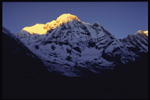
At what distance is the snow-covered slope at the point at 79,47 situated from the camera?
366 ft

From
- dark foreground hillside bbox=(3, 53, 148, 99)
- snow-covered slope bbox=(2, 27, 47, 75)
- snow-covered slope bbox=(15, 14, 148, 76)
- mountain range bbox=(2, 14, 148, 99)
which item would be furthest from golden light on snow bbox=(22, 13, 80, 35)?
dark foreground hillside bbox=(3, 53, 148, 99)

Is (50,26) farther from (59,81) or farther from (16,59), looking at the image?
(16,59)

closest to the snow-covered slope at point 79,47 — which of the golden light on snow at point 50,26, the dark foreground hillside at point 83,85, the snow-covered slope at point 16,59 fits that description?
the golden light on snow at point 50,26

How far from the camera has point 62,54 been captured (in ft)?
407

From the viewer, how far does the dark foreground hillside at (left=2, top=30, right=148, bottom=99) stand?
219 ft

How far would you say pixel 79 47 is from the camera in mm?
134000

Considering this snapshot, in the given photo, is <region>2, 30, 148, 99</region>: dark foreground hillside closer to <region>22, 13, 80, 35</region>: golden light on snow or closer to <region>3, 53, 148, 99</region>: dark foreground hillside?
<region>3, 53, 148, 99</region>: dark foreground hillside

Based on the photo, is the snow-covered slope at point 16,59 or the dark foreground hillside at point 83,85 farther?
the snow-covered slope at point 16,59

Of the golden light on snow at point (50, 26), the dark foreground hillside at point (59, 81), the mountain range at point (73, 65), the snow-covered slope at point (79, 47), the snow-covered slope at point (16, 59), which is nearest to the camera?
the dark foreground hillside at point (59, 81)

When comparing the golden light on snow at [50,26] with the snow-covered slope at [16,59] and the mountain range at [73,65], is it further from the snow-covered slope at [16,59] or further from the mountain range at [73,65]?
the snow-covered slope at [16,59]

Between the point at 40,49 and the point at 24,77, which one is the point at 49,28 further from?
the point at 24,77

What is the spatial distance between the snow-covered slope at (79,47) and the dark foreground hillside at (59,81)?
22.9ft

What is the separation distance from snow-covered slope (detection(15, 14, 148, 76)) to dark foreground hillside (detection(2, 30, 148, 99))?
6989mm

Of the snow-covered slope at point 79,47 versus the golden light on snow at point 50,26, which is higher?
the golden light on snow at point 50,26
